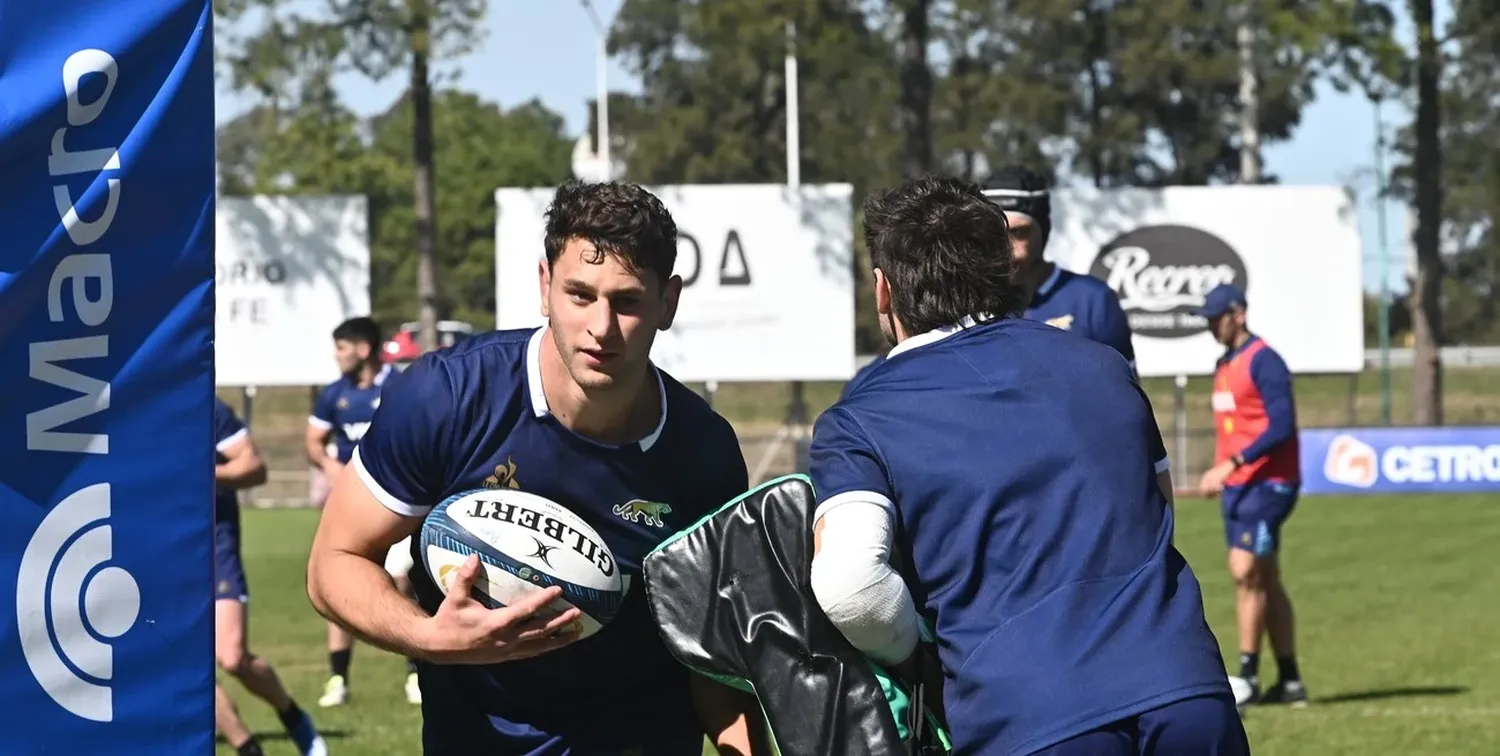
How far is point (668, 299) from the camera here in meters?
4.60

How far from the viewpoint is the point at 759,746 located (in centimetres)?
479

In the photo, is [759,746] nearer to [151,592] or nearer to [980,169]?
[151,592]

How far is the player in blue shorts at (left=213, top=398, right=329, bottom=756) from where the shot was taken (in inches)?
372

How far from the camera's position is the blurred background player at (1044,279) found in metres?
7.46

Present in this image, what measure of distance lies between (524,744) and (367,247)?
29.8 m

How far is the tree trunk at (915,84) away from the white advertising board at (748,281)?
3355 mm

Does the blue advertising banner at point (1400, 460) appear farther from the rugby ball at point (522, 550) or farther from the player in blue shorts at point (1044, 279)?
the rugby ball at point (522, 550)

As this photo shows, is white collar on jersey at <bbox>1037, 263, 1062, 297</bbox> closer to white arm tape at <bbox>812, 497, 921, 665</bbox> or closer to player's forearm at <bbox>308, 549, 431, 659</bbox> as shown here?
player's forearm at <bbox>308, 549, 431, 659</bbox>

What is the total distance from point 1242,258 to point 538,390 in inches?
1156

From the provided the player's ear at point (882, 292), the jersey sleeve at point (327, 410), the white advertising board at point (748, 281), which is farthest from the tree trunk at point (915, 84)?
the player's ear at point (882, 292)

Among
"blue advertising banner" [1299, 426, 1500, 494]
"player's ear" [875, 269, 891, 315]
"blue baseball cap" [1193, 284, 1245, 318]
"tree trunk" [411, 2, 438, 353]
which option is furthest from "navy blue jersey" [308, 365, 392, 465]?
"tree trunk" [411, 2, 438, 353]

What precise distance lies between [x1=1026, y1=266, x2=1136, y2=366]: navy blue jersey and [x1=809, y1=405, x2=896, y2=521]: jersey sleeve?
3.93 meters

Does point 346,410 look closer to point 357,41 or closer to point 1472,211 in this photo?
point 357,41

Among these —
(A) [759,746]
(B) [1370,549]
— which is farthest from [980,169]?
(A) [759,746]
